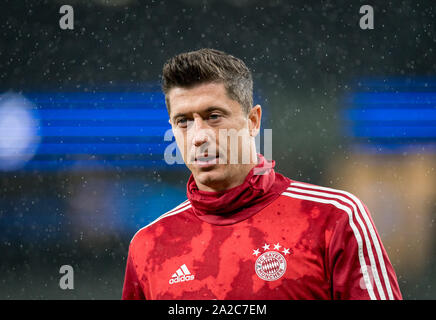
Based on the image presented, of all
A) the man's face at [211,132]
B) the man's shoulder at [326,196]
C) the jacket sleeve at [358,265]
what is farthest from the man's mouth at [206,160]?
the jacket sleeve at [358,265]

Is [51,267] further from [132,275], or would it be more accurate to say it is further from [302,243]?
[302,243]

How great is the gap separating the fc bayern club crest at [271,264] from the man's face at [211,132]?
0.28 metres

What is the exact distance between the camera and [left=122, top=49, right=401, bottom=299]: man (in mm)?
1541

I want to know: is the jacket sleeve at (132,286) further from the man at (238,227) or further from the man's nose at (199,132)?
the man's nose at (199,132)

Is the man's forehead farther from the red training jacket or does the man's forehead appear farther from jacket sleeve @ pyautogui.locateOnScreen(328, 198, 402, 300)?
jacket sleeve @ pyautogui.locateOnScreen(328, 198, 402, 300)

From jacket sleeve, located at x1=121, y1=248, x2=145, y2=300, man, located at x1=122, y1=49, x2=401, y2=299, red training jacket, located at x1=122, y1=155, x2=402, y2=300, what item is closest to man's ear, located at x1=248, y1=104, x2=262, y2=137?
man, located at x1=122, y1=49, x2=401, y2=299

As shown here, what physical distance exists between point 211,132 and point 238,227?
0.32 meters

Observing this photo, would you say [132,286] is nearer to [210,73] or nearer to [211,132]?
[211,132]

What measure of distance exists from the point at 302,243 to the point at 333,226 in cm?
11

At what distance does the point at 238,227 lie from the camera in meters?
1.72

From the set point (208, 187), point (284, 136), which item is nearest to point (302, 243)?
point (208, 187)

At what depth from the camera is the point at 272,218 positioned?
5.58ft
